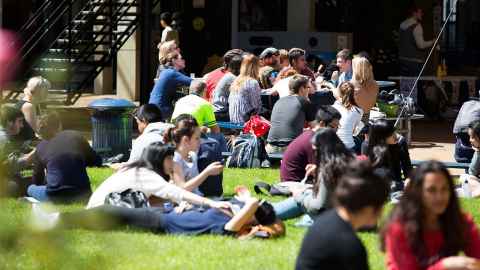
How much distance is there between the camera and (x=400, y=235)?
4.96 metres

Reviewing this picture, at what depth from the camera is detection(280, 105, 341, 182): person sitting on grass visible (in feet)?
31.7

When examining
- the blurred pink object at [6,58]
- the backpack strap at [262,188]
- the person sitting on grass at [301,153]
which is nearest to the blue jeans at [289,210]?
the person sitting on grass at [301,153]

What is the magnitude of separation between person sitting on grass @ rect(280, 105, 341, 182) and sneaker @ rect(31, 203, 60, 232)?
23.7 ft

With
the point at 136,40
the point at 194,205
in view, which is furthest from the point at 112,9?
the point at 194,205

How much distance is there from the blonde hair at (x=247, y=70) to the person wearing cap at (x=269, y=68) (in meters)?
0.86

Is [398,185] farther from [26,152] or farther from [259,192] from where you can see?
[26,152]

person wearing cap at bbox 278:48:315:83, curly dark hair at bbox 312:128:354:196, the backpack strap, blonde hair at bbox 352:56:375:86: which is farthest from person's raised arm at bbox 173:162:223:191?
person wearing cap at bbox 278:48:315:83

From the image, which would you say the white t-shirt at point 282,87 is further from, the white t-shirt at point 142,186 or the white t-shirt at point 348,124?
the white t-shirt at point 142,186

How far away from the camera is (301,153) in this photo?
9719 mm

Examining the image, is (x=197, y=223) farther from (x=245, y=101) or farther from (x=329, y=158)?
(x=245, y=101)

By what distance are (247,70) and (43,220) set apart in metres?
10.8

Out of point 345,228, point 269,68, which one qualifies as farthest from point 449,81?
point 345,228

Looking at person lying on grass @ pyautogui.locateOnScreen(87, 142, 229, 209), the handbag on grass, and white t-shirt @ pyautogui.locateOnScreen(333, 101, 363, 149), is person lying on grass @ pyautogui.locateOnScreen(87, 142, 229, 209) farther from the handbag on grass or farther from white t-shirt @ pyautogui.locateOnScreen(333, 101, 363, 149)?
white t-shirt @ pyautogui.locateOnScreen(333, 101, 363, 149)

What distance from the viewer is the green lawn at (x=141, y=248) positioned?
198cm
